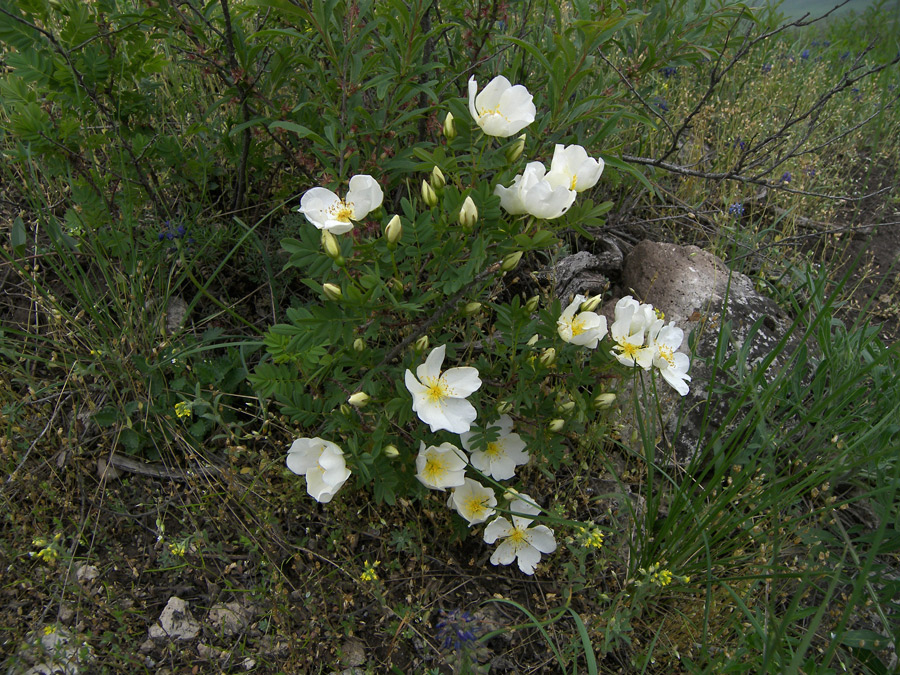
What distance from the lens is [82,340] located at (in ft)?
7.38

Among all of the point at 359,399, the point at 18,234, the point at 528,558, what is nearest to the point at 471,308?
the point at 359,399

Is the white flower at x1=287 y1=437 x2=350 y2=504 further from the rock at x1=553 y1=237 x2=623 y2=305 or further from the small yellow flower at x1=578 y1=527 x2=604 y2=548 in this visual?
the rock at x1=553 y1=237 x2=623 y2=305

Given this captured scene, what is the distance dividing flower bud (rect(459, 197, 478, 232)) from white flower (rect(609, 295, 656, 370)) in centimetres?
51

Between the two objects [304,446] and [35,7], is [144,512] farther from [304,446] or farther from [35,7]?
[35,7]

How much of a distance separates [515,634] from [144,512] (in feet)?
4.21

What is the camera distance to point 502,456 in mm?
1899

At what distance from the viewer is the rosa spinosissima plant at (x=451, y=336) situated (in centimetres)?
156

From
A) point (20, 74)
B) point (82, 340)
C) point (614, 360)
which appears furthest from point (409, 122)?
point (82, 340)

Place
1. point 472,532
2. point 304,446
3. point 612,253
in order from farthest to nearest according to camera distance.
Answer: point 612,253 < point 472,532 < point 304,446

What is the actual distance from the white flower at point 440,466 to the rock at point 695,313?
2.57 ft

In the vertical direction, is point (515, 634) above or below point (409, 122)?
below

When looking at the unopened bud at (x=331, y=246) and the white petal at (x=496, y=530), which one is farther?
A: the white petal at (x=496, y=530)

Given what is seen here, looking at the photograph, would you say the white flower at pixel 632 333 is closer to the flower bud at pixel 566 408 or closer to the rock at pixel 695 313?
the flower bud at pixel 566 408

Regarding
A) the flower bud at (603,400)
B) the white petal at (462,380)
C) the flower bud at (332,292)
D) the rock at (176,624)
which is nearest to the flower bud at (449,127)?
the flower bud at (332,292)
